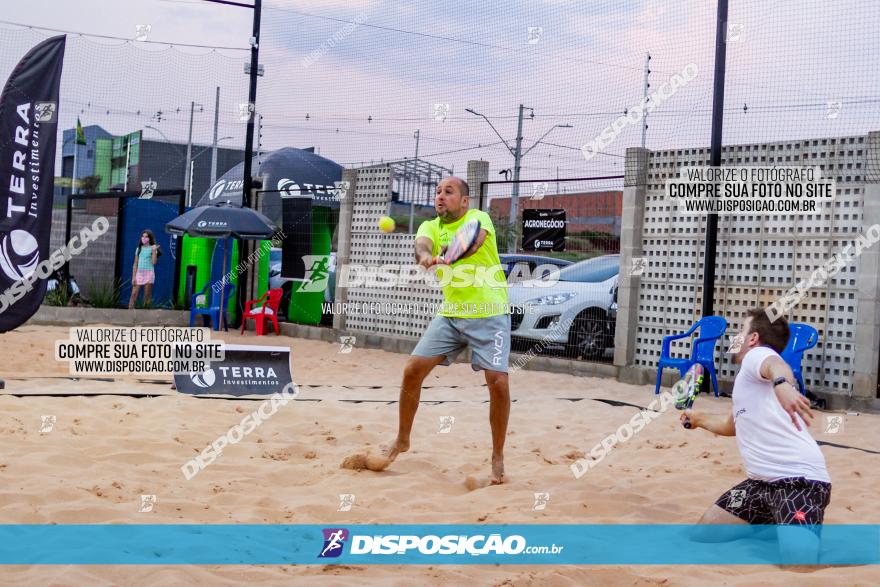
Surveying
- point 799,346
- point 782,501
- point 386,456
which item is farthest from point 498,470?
point 799,346

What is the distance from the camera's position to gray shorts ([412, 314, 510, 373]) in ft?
17.2

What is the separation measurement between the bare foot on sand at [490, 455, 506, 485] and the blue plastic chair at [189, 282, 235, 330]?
34.0 feet

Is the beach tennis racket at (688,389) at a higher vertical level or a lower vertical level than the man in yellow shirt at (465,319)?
lower

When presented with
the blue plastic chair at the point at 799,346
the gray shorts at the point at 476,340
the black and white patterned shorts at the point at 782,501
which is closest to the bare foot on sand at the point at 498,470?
the gray shorts at the point at 476,340

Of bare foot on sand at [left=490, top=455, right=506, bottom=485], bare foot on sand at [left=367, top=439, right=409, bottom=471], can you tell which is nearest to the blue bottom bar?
bare foot on sand at [left=490, top=455, right=506, bottom=485]

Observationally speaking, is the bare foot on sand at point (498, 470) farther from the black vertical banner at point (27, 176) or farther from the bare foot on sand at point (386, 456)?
the black vertical banner at point (27, 176)

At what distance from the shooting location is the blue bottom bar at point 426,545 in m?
3.59

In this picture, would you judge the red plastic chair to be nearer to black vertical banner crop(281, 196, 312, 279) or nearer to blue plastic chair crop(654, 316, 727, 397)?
black vertical banner crop(281, 196, 312, 279)

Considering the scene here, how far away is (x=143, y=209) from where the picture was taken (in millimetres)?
16328

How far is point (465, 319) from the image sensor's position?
5293mm

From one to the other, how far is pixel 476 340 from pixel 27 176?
5335mm

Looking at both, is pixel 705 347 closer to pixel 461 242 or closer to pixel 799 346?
pixel 799 346

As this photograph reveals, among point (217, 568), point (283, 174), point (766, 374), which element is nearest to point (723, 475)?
point (766, 374)

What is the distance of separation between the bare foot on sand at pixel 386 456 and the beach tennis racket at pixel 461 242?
118cm
